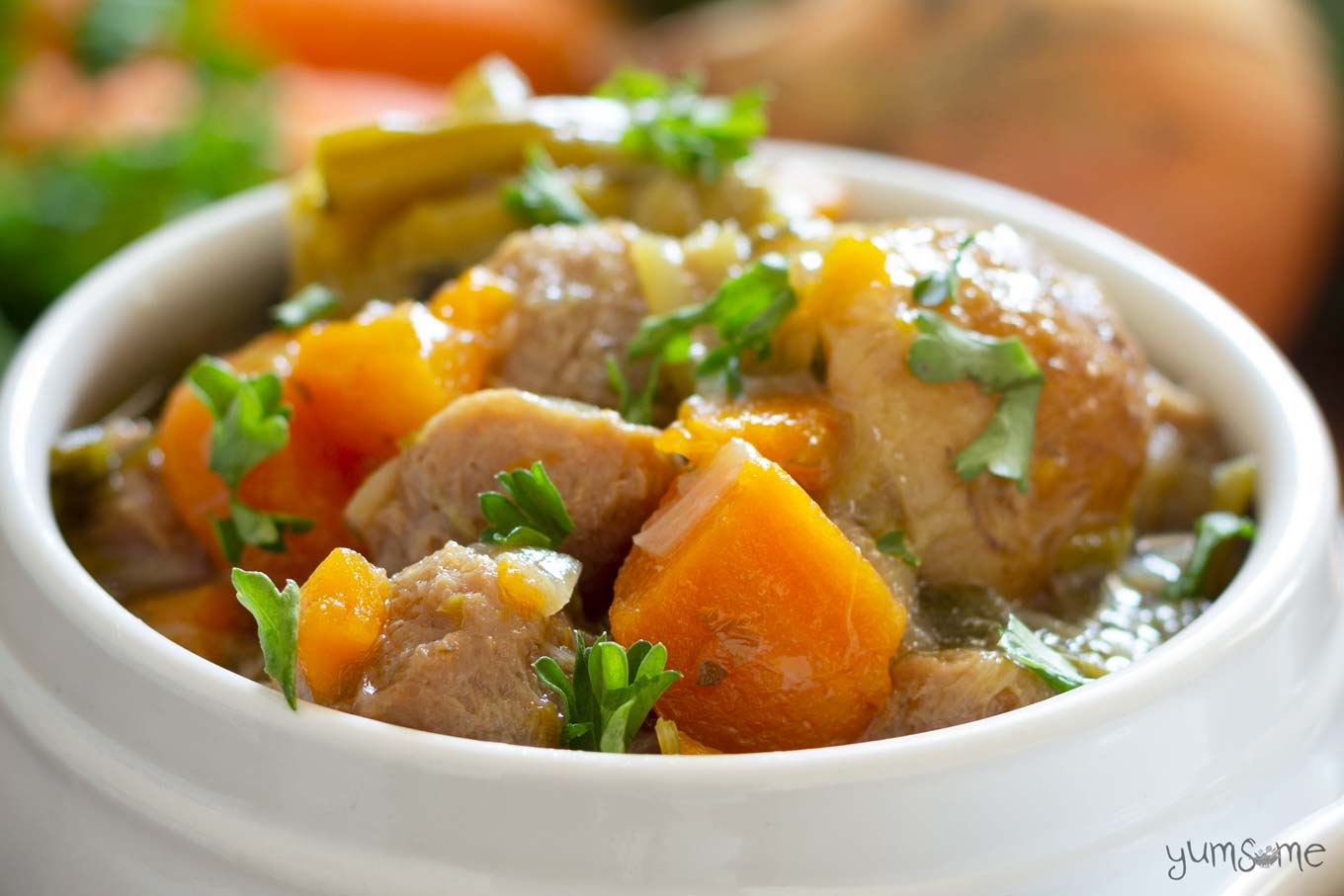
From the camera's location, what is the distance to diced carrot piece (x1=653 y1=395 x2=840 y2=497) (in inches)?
59.7

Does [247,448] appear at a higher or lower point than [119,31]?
higher

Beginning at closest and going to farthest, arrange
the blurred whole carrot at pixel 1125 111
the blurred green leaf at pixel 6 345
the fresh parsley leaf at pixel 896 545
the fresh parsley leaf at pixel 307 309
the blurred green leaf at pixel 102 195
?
the fresh parsley leaf at pixel 896 545 < the fresh parsley leaf at pixel 307 309 < the blurred green leaf at pixel 6 345 < the blurred green leaf at pixel 102 195 < the blurred whole carrot at pixel 1125 111

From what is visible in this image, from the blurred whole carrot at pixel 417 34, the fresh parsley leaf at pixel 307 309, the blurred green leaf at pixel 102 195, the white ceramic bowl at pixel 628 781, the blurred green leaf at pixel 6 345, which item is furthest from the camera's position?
the blurred whole carrot at pixel 417 34

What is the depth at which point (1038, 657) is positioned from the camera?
151 cm

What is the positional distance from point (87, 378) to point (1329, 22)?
13.4ft

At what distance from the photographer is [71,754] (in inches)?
55.9

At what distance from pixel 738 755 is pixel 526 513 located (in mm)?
378

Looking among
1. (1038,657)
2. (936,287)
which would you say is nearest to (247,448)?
(936,287)

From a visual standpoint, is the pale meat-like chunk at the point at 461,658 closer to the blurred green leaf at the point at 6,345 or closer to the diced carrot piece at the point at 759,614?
the diced carrot piece at the point at 759,614

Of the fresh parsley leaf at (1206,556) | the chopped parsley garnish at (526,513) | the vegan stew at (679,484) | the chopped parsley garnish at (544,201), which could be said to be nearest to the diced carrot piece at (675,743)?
the vegan stew at (679,484)

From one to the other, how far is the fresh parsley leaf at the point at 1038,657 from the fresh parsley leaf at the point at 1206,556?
9.9 inches

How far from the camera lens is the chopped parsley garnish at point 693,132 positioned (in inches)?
79.8

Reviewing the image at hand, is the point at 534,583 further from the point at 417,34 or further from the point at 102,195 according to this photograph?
the point at 417,34

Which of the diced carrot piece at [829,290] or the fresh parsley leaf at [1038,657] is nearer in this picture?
the fresh parsley leaf at [1038,657]
